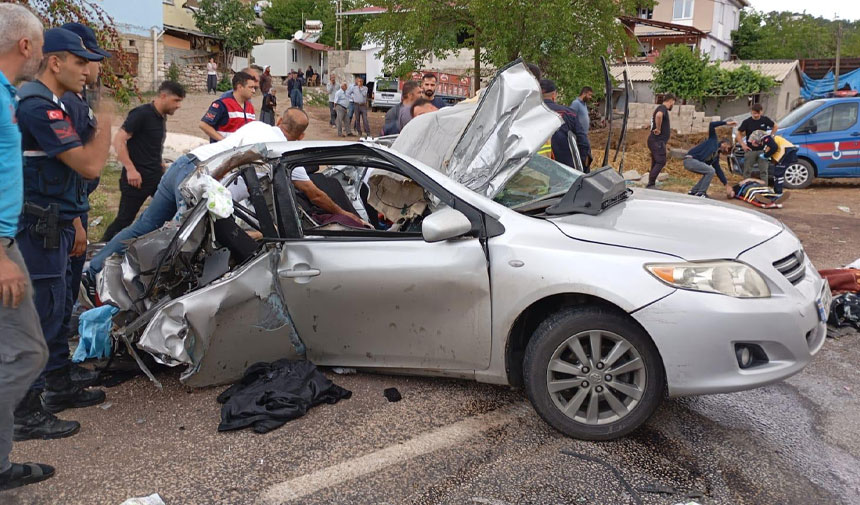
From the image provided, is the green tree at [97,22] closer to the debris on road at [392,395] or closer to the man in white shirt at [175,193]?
the man in white shirt at [175,193]

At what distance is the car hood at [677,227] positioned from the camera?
338cm

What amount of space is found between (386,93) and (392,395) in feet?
80.8

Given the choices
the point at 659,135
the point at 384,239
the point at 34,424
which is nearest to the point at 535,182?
the point at 384,239

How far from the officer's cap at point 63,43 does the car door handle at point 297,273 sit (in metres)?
1.50

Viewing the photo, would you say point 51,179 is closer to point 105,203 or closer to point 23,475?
point 23,475

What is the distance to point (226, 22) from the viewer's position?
41.9m

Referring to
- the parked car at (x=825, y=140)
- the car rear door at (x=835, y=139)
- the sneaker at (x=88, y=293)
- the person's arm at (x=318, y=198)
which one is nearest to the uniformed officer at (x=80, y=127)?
the sneaker at (x=88, y=293)

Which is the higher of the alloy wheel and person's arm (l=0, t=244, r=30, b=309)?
person's arm (l=0, t=244, r=30, b=309)

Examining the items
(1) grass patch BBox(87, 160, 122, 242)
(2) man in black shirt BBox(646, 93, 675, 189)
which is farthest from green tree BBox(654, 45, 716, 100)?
(1) grass patch BBox(87, 160, 122, 242)

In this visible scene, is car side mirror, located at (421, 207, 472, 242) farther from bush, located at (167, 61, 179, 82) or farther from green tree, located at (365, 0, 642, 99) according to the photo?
bush, located at (167, 61, 179, 82)

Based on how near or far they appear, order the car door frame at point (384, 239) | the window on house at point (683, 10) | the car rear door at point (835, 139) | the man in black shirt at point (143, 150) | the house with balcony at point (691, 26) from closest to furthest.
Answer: the car door frame at point (384, 239) → the man in black shirt at point (143, 150) → the car rear door at point (835, 139) → the house with balcony at point (691, 26) → the window on house at point (683, 10)

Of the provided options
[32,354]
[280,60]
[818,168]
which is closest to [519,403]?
[32,354]

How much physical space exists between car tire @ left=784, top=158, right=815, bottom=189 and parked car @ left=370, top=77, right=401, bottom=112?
648 inches

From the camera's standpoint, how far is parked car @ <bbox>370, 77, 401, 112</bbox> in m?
26.9
